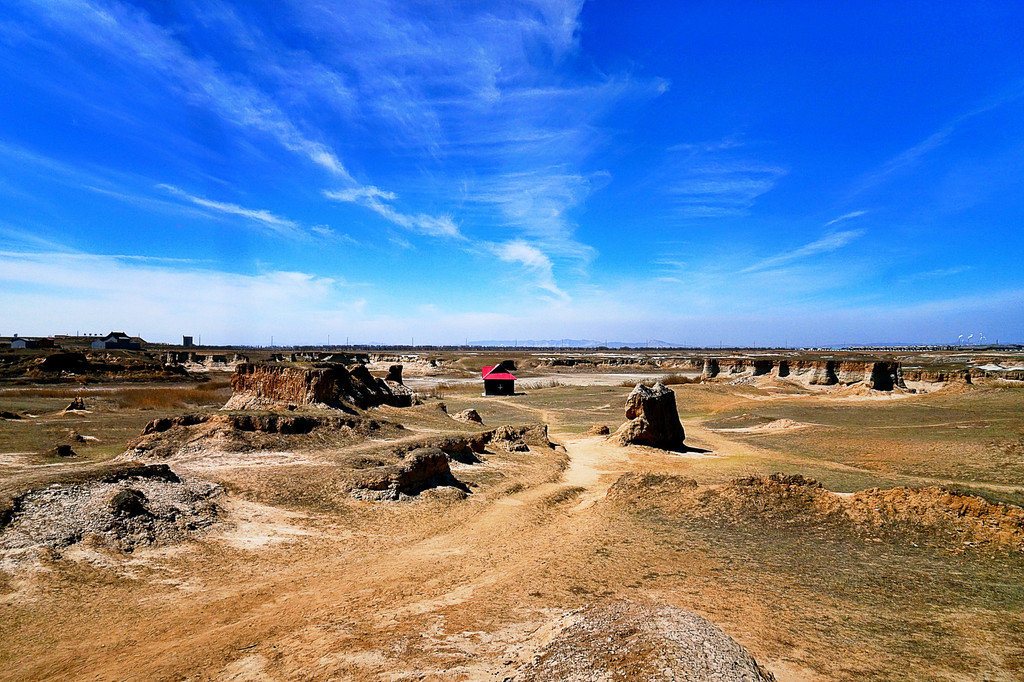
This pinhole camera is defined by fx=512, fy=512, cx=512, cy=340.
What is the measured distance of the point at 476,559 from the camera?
9016mm

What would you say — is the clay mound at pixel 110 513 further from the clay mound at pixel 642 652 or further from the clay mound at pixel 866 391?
the clay mound at pixel 866 391

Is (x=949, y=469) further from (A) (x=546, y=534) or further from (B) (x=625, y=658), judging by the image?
(B) (x=625, y=658)

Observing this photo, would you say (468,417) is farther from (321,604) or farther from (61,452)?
(321,604)

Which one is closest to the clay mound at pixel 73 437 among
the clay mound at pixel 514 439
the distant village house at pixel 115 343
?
the clay mound at pixel 514 439

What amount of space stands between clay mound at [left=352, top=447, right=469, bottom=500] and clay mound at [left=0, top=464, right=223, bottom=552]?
332 cm

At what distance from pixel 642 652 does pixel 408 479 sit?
9.24 metres

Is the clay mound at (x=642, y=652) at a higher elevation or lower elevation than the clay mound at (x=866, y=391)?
higher

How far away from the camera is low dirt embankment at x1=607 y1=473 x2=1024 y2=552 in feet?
29.8

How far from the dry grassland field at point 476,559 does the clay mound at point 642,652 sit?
0.04 meters

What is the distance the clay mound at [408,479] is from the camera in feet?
41.6


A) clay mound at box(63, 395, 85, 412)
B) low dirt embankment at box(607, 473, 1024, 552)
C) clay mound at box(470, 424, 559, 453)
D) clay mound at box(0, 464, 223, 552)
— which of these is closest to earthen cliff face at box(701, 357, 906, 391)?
clay mound at box(470, 424, 559, 453)

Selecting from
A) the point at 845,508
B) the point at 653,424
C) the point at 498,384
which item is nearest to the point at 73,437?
the point at 653,424

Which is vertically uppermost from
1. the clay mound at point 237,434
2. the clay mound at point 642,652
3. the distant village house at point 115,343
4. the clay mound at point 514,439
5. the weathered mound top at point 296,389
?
the distant village house at point 115,343

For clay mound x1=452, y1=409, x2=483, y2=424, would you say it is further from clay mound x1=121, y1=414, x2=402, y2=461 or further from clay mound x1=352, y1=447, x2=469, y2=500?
clay mound x1=352, y1=447, x2=469, y2=500
